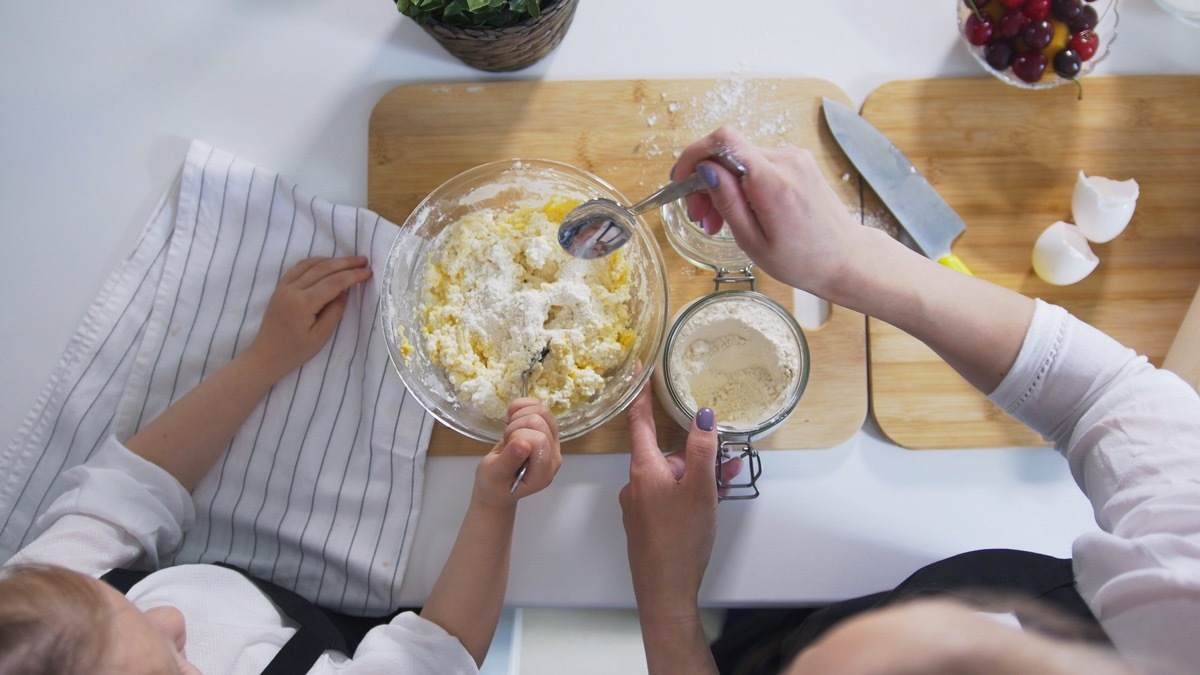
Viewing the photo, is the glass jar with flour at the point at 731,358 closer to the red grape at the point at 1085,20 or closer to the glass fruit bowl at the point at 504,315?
the glass fruit bowl at the point at 504,315

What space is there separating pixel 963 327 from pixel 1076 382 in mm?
141

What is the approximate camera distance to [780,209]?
767mm

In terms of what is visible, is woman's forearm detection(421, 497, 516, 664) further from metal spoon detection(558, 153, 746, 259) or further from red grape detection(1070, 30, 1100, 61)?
red grape detection(1070, 30, 1100, 61)

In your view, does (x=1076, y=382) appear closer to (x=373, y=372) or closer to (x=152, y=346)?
(x=373, y=372)

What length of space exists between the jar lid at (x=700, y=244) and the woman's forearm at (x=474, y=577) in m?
0.39

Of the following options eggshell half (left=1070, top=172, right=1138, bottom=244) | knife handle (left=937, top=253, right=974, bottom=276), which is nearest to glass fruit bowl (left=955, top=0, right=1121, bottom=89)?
eggshell half (left=1070, top=172, right=1138, bottom=244)

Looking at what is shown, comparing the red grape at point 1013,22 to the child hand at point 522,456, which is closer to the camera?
the child hand at point 522,456

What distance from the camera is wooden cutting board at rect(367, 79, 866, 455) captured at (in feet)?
3.26

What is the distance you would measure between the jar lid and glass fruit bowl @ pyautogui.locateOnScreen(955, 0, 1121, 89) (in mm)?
421

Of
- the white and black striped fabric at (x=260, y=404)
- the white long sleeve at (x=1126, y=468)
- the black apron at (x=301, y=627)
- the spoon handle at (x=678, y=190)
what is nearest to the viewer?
the white long sleeve at (x=1126, y=468)

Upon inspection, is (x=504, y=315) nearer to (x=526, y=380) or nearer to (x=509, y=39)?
(x=526, y=380)

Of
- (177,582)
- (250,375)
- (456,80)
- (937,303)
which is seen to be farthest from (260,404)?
(937,303)

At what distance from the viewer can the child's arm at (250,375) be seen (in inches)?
38.1

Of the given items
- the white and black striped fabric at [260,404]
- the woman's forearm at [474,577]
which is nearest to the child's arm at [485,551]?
the woman's forearm at [474,577]
